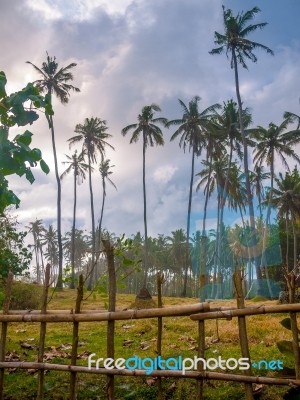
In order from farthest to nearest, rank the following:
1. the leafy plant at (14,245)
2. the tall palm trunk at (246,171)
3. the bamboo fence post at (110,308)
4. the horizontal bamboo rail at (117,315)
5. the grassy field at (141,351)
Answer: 1. the tall palm trunk at (246,171)
2. the leafy plant at (14,245)
3. the grassy field at (141,351)
4. the bamboo fence post at (110,308)
5. the horizontal bamboo rail at (117,315)

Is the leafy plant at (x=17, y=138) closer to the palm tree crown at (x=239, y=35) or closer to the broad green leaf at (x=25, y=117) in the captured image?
the broad green leaf at (x=25, y=117)

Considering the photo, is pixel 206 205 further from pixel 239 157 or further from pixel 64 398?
pixel 64 398

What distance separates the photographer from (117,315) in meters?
4.51

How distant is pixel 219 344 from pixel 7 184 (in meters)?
5.63

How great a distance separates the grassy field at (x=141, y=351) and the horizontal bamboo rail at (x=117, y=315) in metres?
0.37

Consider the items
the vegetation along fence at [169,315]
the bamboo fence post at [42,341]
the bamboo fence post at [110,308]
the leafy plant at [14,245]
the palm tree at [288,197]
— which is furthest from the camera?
the palm tree at [288,197]

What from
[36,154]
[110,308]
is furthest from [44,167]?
[110,308]

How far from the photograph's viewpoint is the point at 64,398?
18.4 feet

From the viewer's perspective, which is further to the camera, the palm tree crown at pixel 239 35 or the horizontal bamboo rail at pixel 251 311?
the palm tree crown at pixel 239 35

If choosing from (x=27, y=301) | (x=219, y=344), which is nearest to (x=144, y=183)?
(x=27, y=301)

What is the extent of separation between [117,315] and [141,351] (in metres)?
3.71

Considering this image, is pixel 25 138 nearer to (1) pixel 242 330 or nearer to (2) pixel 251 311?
(2) pixel 251 311

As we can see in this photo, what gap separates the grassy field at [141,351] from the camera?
5.62 m

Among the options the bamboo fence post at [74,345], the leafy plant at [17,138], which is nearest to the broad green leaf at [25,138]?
the leafy plant at [17,138]
